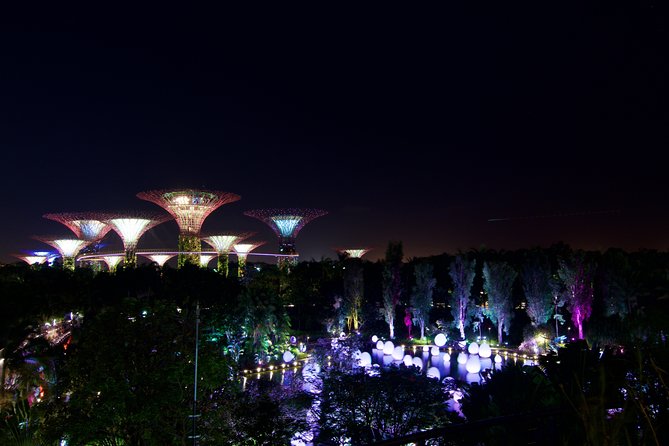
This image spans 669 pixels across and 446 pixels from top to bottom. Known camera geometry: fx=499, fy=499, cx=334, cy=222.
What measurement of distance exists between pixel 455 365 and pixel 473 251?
2301cm

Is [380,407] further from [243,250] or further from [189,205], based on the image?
[243,250]

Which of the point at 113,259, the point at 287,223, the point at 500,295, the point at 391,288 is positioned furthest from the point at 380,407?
the point at 113,259

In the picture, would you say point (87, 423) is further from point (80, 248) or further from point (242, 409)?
point (80, 248)

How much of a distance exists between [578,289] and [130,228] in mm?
37715

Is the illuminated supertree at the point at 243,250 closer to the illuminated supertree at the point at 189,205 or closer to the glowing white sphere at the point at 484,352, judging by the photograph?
the illuminated supertree at the point at 189,205

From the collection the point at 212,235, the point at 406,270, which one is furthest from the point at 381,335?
the point at 212,235

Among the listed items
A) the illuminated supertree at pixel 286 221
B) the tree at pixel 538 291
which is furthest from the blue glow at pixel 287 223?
the tree at pixel 538 291

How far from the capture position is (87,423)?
338 inches

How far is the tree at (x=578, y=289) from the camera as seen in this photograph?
99.3 ft

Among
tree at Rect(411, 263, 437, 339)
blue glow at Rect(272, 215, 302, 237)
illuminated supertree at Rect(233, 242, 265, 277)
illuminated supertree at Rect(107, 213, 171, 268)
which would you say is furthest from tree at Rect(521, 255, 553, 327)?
illuminated supertree at Rect(233, 242, 265, 277)

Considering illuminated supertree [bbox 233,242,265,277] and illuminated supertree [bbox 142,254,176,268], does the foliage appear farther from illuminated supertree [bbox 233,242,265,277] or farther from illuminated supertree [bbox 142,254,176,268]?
illuminated supertree [bbox 142,254,176,268]

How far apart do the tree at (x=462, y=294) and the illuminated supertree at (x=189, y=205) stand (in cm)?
2042

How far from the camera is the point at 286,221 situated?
51.9 metres

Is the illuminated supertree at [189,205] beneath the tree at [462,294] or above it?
above
